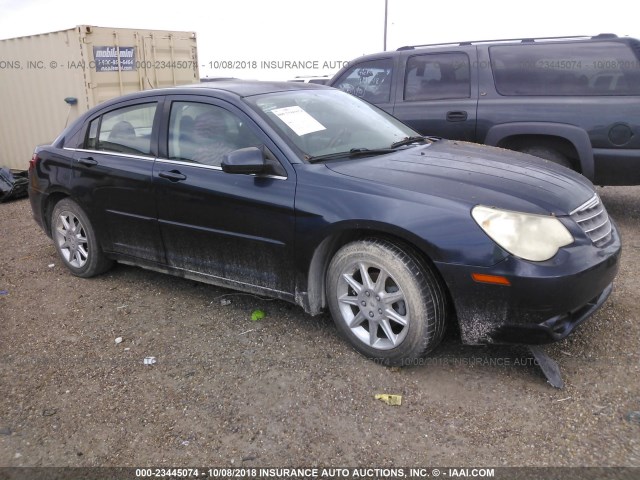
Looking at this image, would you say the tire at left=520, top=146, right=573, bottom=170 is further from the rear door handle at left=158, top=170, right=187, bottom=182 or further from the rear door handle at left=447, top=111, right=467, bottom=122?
the rear door handle at left=158, top=170, right=187, bottom=182

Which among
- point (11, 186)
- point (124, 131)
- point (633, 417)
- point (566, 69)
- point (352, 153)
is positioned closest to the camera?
point (633, 417)

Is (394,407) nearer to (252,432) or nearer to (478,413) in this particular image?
(478,413)

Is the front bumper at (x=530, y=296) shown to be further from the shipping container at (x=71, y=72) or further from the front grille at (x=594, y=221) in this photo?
the shipping container at (x=71, y=72)

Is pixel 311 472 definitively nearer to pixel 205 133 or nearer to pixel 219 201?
pixel 219 201

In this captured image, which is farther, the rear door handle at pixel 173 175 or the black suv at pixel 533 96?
the black suv at pixel 533 96

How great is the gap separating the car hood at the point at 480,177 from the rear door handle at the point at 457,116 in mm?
2430

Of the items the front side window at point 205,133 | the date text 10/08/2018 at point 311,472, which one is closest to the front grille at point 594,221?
the date text 10/08/2018 at point 311,472

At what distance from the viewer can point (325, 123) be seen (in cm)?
388

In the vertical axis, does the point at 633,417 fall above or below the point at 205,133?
below

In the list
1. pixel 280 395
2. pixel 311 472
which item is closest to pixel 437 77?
pixel 280 395

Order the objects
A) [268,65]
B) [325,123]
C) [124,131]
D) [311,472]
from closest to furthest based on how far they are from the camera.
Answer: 1. [311,472]
2. [325,123]
3. [124,131]
4. [268,65]

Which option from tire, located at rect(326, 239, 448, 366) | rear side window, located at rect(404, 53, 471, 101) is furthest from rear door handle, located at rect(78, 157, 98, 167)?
rear side window, located at rect(404, 53, 471, 101)

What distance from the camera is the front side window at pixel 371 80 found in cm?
673

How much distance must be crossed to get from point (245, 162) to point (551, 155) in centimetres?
383
